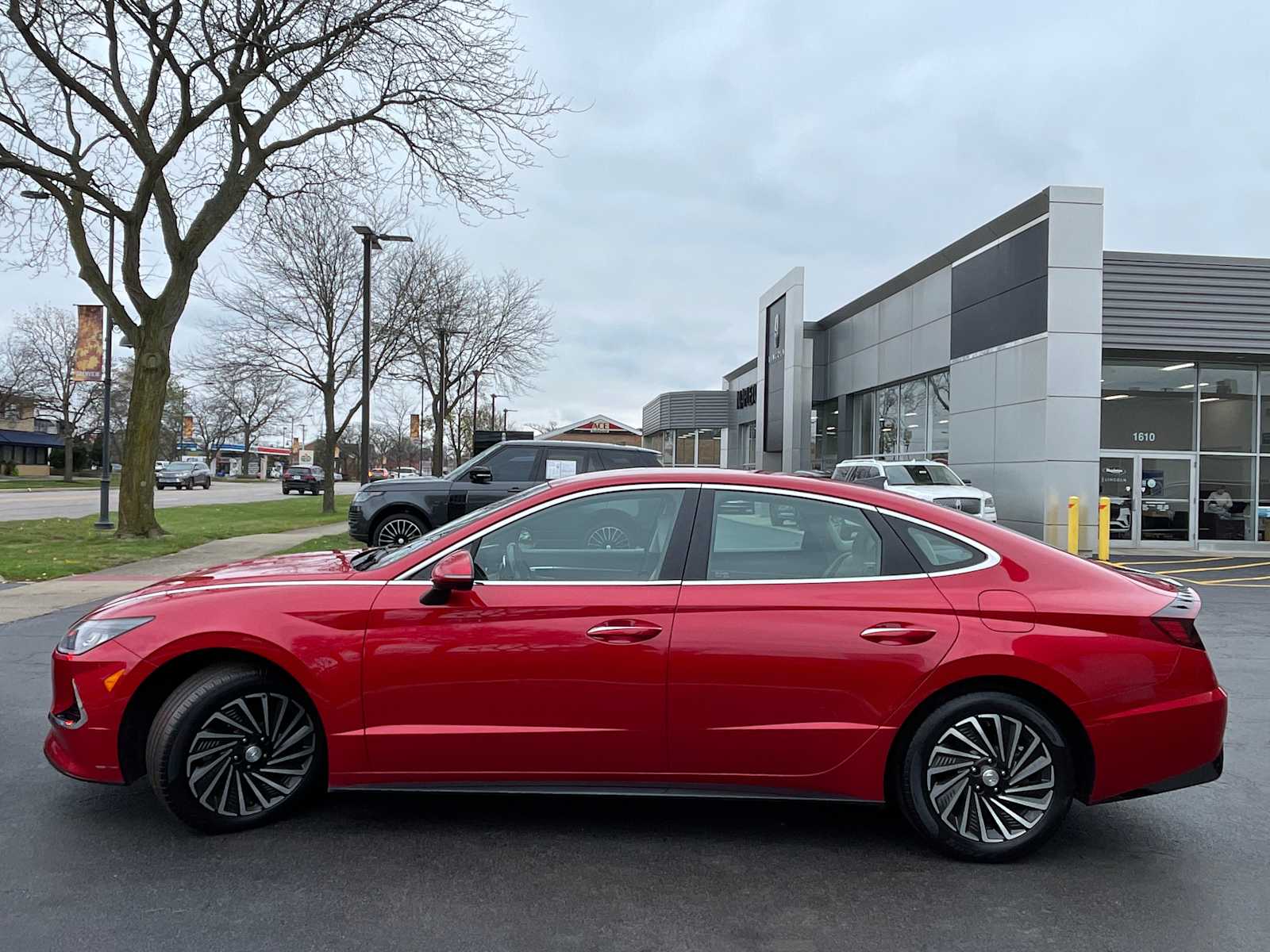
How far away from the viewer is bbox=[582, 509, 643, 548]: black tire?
3.82 m

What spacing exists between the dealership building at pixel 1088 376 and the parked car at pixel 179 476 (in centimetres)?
4130

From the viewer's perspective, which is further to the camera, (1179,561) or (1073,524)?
(1179,561)

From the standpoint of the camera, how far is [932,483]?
1656cm

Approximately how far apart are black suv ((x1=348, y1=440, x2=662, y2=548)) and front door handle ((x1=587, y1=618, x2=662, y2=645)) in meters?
8.48

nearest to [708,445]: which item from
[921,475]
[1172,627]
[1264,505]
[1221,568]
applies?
[1264,505]

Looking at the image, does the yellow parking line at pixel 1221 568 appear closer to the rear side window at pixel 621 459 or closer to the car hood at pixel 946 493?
the car hood at pixel 946 493

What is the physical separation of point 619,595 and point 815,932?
54.1 inches

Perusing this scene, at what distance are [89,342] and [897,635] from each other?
63.7 feet

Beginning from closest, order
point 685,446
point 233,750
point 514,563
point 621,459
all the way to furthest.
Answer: point 233,750, point 514,563, point 621,459, point 685,446

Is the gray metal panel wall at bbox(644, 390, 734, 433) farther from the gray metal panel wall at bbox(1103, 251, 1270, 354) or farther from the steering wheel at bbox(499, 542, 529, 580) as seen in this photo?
the steering wheel at bbox(499, 542, 529, 580)

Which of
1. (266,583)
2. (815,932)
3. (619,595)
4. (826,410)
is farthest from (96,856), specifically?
(826,410)

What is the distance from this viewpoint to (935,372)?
22.0 metres

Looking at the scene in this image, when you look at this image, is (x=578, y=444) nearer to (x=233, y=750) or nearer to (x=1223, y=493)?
(x=233, y=750)

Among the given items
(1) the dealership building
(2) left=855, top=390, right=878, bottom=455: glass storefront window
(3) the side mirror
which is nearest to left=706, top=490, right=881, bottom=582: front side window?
(3) the side mirror
